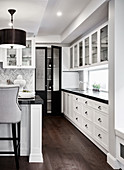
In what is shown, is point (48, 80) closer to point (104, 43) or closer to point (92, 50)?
point (92, 50)

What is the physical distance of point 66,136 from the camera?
5293mm

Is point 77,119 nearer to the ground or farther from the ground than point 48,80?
nearer to the ground

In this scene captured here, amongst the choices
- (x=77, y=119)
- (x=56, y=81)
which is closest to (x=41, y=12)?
(x=77, y=119)

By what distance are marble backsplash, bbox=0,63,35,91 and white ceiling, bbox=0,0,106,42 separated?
3.33ft

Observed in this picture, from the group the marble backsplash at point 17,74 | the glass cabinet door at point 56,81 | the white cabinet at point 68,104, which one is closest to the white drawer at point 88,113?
the white cabinet at point 68,104

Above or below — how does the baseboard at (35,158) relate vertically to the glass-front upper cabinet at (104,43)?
below

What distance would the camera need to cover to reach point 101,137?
4109 millimetres

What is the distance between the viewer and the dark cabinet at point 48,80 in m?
8.12

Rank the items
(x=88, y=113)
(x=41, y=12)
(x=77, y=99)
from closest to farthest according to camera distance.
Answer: (x=41, y=12) → (x=88, y=113) → (x=77, y=99)

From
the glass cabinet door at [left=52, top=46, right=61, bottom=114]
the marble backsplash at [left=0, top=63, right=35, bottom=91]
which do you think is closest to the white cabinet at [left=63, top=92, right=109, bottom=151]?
the marble backsplash at [left=0, top=63, right=35, bottom=91]

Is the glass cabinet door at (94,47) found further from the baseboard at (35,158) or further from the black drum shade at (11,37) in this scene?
the baseboard at (35,158)

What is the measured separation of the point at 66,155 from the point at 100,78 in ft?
9.58

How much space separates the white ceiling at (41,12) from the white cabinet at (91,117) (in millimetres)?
1780

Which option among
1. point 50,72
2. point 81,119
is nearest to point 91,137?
point 81,119
